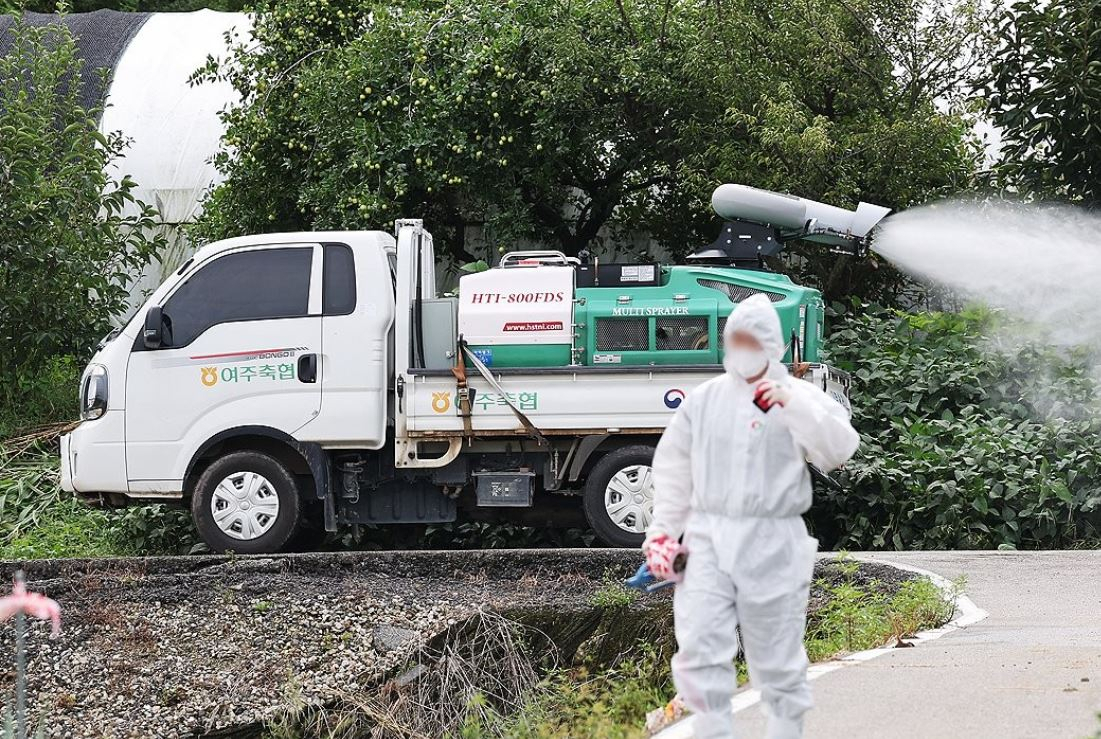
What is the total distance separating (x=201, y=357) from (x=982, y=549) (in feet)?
20.6

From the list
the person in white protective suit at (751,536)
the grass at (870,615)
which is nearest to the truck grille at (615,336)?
the grass at (870,615)

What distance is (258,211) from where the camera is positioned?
1561 cm

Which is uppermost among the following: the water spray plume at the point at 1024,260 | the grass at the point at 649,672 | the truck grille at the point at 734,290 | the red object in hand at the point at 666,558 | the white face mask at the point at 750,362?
the water spray plume at the point at 1024,260

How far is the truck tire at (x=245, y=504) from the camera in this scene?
33.9 feet

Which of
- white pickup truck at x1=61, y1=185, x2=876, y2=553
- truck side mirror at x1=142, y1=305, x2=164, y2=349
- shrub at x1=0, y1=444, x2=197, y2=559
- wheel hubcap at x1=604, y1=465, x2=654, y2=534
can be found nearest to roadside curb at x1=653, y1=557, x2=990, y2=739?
wheel hubcap at x1=604, y1=465, x2=654, y2=534

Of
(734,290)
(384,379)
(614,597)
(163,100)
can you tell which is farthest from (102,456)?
(163,100)

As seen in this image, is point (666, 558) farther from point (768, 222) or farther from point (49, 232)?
point (49, 232)

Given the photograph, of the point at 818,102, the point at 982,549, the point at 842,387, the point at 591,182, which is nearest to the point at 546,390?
the point at 842,387

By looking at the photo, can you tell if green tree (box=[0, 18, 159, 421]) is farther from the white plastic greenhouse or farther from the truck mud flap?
the truck mud flap

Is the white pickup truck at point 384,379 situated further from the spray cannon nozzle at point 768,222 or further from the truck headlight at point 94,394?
the spray cannon nozzle at point 768,222

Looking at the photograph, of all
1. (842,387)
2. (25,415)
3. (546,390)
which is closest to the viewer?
(546,390)

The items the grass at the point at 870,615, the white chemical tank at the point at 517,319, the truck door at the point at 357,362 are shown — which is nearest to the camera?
the grass at the point at 870,615

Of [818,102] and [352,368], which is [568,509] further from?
[818,102]

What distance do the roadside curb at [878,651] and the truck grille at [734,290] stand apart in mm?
2096
